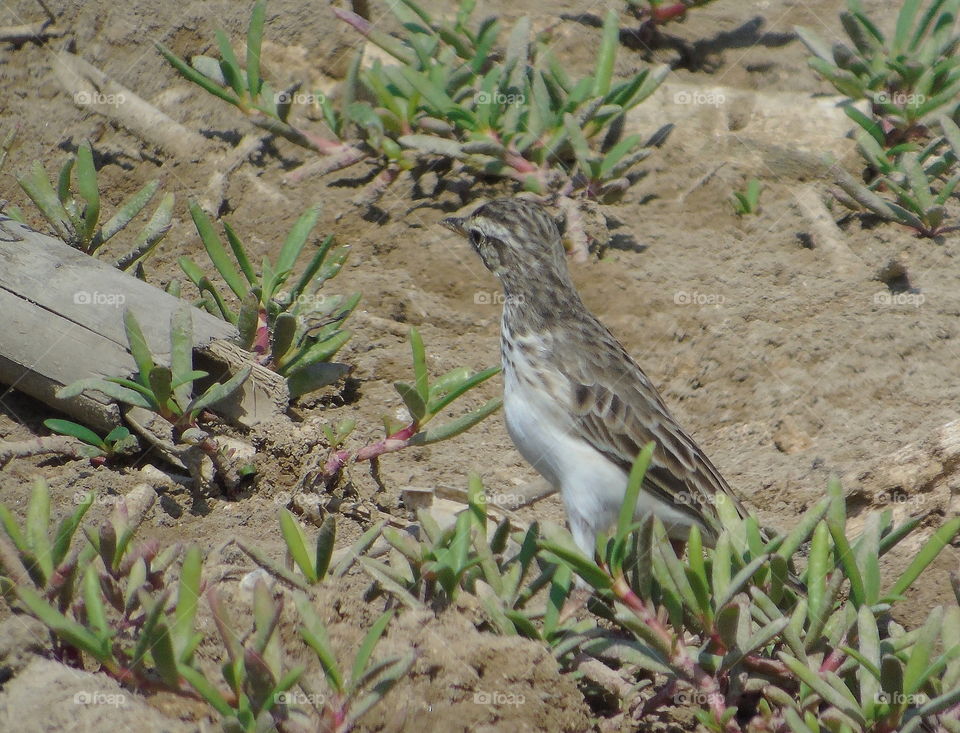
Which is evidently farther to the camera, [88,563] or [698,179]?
[698,179]

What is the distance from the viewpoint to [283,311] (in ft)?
18.0

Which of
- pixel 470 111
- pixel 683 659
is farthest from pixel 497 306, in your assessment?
pixel 683 659

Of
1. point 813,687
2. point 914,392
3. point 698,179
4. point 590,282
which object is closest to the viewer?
point 813,687

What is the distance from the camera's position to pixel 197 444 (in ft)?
16.1

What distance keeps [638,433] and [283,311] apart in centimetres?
179

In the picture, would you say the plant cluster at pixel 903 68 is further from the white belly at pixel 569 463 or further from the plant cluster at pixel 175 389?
the plant cluster at pixel 175 389

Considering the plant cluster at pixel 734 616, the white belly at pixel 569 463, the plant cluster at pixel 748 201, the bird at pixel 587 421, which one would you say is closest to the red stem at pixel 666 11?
the plant cluster at pixel 748 201

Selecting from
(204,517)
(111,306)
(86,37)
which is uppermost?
(86,37)

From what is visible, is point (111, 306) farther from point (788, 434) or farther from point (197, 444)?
point (788, 434)

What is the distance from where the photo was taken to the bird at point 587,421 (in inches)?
202

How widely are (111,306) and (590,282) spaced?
280 centimetres

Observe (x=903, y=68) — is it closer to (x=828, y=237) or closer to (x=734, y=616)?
(x=828, y=237)

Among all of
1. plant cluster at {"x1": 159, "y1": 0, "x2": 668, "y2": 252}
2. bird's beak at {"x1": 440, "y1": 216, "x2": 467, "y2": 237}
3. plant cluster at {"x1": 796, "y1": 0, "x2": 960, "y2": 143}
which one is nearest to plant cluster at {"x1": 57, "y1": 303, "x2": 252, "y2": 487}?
bird's beak at {"x1": 440, "y1": 216, "x2": 467, "y2": 237}

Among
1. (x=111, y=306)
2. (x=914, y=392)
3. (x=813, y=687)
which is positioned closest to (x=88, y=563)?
(x=111, y=306)
